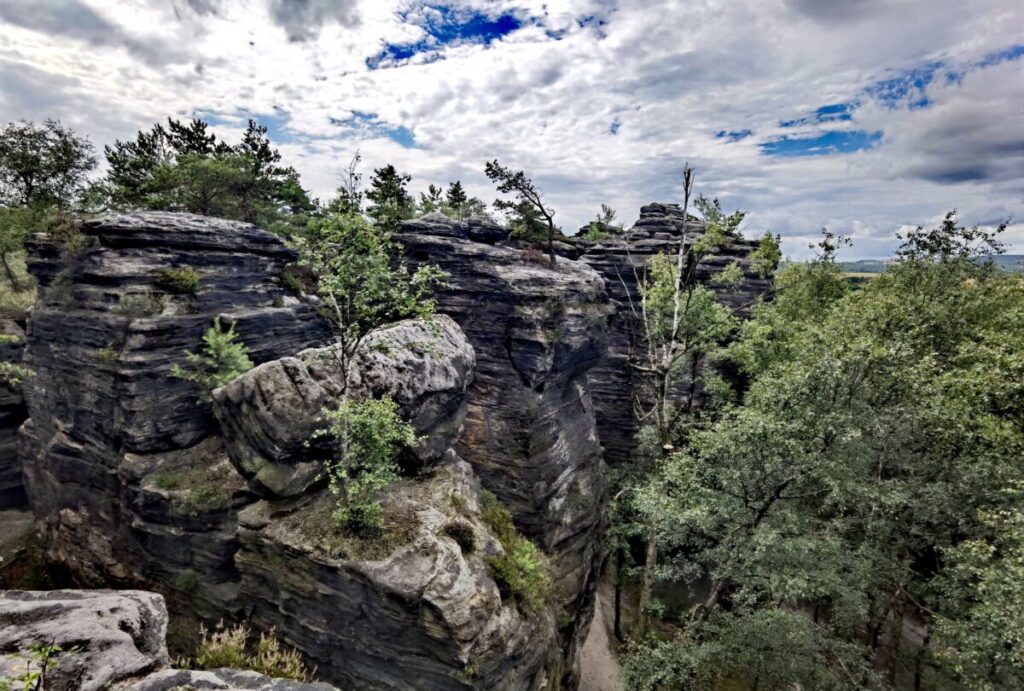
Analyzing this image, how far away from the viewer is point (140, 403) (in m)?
17.7

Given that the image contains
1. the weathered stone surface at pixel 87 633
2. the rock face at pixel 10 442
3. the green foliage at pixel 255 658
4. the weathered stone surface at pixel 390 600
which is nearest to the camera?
the weathered stone surface at pixel 87 633

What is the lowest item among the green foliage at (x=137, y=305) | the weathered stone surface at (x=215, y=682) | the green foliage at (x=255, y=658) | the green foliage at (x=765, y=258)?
the green foliage at (x=255, y=658)

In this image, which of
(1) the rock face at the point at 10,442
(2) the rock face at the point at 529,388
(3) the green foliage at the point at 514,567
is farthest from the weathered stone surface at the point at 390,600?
(1) the rock face at the point at 10,442

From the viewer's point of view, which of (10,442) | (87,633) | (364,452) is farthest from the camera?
(10,442)

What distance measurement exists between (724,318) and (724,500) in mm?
11945

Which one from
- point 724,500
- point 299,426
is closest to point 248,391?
point 299,426

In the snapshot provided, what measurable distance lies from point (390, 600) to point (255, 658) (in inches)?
171

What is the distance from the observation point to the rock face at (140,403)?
16531 millimetres

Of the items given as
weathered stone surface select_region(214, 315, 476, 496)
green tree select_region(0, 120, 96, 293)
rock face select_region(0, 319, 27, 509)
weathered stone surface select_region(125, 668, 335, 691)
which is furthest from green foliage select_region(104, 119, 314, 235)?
weathered stone surface select_region(125, 668, 335, 691)

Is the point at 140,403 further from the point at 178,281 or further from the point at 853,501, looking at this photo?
the point at 853,501

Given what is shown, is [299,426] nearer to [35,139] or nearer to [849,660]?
[849,660]

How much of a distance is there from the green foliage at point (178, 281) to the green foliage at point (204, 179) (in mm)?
15750

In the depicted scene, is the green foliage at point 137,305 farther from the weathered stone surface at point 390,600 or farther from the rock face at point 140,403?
the weathered stone surface at point 390,600

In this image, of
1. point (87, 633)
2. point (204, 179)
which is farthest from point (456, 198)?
point (87, 633)
